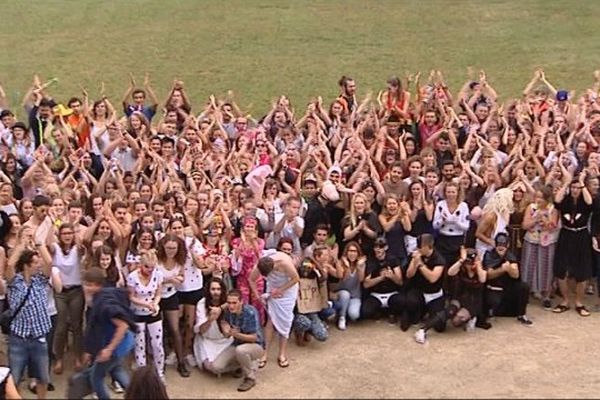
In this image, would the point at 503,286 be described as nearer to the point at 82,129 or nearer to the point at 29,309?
the point at 29,309

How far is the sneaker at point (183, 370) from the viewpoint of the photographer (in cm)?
1029

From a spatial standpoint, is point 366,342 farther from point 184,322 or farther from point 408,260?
point 184,322

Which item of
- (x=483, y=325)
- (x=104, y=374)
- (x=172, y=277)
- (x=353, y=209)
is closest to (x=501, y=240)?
(x=483, y=325)

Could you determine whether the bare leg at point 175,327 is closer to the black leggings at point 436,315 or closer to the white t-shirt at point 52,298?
the white t-shirt at point 52,298

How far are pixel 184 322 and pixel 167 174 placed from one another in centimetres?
244

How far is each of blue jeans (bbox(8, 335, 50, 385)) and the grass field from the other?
1232 cm

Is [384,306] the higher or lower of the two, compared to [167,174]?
lower

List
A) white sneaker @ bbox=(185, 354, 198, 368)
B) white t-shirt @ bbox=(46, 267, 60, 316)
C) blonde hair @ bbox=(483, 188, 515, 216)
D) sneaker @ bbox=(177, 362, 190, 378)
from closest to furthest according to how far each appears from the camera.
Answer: white t-shirt @ bbox=(46, 267, 60, 316) → sneaker @ bbox=(177, 362, 190, 378) → white sneaker @ bbox=(185, 354, 198, 368) → blonde hair @ bbox=(483, 188, 515, 216)

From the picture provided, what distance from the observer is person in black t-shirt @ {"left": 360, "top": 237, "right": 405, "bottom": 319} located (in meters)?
11.4

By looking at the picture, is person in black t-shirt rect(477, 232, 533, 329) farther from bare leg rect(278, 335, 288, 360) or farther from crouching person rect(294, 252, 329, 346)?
bare leg rect(278, 335, 288, 360)

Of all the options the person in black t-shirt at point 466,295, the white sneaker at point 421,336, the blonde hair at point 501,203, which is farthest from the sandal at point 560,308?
the white sneaker at point 421,336

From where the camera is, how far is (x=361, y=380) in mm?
10047

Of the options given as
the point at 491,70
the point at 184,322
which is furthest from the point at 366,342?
the point at 491,70

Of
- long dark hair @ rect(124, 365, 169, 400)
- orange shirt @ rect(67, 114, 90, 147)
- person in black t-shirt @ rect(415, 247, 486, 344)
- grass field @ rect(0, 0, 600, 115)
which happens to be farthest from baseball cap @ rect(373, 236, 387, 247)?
grass field @ rect(0, 0, 600, 115)
